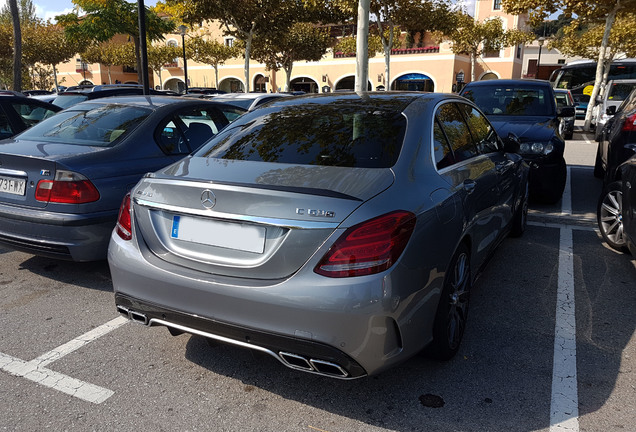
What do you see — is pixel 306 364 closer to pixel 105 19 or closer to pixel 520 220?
pixel 520 220

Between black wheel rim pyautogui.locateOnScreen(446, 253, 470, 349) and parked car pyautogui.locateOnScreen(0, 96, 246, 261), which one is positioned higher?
parked car pyautogui.locateOnScreen(0, 96, 246, 261)

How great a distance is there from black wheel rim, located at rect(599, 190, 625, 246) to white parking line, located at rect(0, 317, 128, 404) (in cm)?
476

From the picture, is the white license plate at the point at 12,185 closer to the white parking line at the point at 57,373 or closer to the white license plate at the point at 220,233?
the white parking line at the point at 57,373

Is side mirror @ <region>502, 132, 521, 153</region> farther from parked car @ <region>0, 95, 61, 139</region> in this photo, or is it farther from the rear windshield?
parked car @ <region>0, 95, 61, 139</region>

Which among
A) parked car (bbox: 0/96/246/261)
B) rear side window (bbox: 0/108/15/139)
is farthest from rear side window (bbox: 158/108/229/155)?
rear side window (bbox: 0/108/15/139)

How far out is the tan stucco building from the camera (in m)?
41.5

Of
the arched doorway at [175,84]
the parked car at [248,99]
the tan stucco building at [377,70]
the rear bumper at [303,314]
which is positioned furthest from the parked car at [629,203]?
the arched doorway at [175,84]

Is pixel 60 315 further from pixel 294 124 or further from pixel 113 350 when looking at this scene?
pixel 294 124

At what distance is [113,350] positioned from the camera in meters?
3.15

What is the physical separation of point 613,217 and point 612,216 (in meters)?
0.02

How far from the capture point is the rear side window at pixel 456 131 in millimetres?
3301

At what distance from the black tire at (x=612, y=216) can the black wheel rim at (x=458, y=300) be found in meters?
2.67

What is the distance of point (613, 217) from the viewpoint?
5180 mm

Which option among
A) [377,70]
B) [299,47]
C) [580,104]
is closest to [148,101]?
[580,104]
